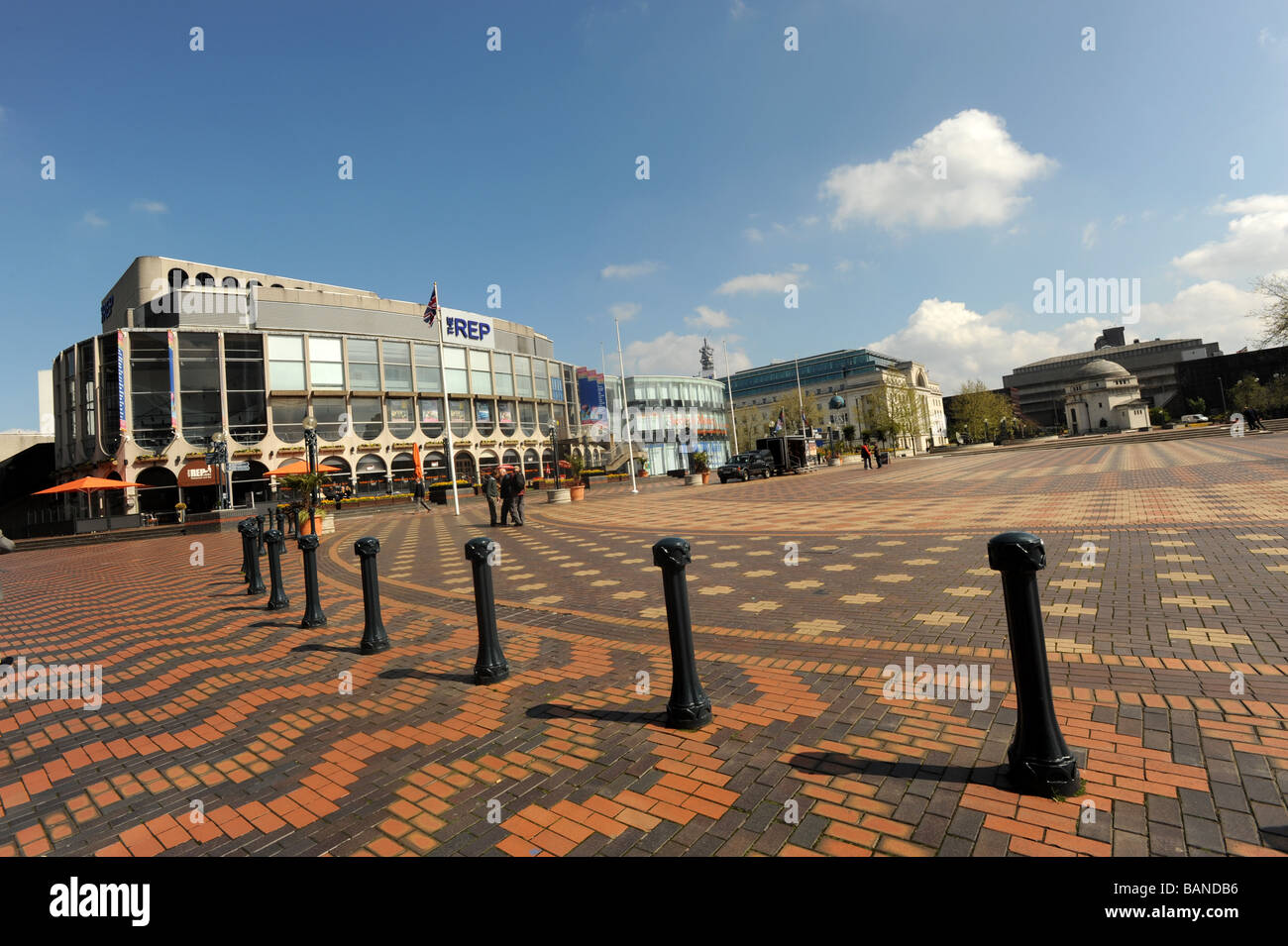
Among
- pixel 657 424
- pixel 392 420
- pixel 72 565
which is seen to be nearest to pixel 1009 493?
pixel 72 565

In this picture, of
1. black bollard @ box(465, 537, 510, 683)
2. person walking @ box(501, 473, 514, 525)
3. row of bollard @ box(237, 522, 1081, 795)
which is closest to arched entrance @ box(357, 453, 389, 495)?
person walking @ box(501, 473, 514, 525)

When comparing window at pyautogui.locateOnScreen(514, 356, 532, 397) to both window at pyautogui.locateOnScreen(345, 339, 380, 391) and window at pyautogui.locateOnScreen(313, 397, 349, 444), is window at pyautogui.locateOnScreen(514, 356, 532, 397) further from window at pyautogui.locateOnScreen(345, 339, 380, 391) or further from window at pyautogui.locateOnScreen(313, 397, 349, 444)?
window at pyautogui.locateOnScreen(313, 397, 349, 444)

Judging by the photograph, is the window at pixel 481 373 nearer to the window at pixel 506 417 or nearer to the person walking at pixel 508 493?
the window at pixel 506 417

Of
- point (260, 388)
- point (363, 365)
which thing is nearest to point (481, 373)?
point (363, 365)

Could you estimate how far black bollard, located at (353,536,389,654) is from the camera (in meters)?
5.25

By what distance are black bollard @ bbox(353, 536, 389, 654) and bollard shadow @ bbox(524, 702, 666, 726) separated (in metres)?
2.33

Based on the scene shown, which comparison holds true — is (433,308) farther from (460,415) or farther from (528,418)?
(528,418)

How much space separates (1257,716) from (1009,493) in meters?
13.4

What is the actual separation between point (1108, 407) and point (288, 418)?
A: 3478 inches

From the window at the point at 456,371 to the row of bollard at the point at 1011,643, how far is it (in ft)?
165

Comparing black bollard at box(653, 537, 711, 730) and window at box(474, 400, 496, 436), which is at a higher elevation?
window at box(474, 400, 496, 436)

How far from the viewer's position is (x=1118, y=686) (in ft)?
10.8

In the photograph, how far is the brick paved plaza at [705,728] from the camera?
7.62ft
